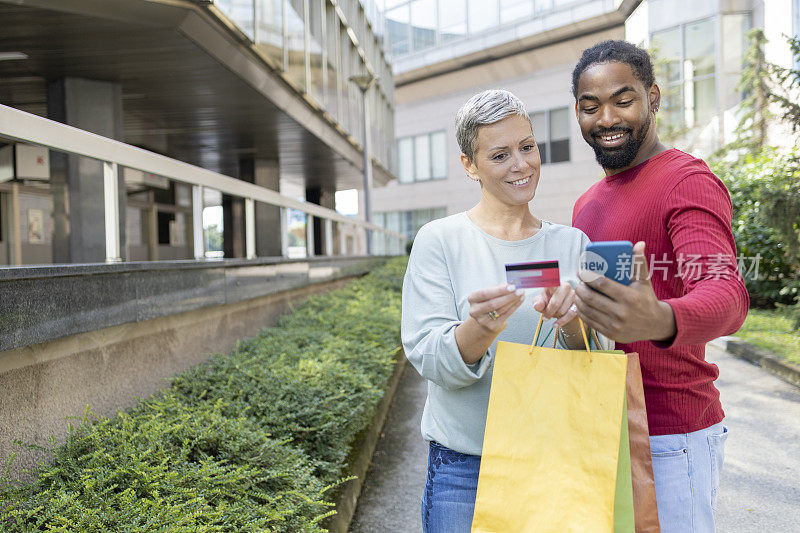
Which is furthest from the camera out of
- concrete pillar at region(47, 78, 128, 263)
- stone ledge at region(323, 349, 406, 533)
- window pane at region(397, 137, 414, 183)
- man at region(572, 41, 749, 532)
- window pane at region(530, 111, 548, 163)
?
window pane at region(397, 137, 414, 183)

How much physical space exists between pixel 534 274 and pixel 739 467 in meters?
4.34

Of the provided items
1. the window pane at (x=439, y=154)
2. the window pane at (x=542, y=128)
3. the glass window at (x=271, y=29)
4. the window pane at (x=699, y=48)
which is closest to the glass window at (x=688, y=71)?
the window pane at (x=699, y=48)

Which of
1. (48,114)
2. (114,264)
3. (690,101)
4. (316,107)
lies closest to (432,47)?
(690,101)

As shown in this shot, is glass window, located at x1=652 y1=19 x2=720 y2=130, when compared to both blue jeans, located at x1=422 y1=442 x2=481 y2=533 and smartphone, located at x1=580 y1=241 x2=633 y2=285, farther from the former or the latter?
smartphone, located at x1=580 y1=241 x2=633 y2=285

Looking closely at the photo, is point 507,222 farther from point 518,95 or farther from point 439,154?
point 439,154

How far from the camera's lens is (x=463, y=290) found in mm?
1782

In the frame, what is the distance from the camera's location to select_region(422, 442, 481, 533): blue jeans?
1785mm

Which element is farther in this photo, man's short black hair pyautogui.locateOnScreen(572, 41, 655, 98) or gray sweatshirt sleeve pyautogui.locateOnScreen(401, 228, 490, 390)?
man's short black hair pyautogui.locateOnScreen(572, 41, 655, 98)

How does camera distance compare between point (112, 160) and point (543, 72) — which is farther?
point (543, 72)

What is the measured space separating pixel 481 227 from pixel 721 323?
0.75 metres

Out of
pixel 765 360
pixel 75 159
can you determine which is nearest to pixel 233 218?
pixel 75 159

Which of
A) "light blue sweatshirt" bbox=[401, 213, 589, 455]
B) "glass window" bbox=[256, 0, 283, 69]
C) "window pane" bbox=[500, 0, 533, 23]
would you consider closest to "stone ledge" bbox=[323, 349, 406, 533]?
"light blue sweatshirt" bbox=[401, 213, 589, 455]

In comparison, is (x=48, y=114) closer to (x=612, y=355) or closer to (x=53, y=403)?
(x=53, y=403)

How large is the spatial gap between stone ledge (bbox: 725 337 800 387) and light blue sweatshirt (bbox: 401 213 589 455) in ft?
21.6
